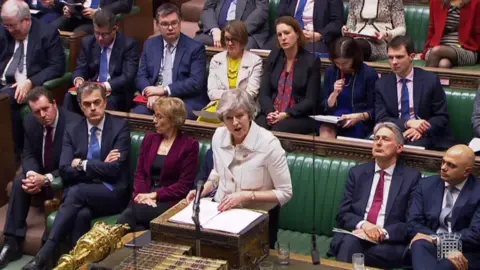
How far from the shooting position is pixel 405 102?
5.26m

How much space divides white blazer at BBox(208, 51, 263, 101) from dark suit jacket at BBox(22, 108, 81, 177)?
34.8 inches

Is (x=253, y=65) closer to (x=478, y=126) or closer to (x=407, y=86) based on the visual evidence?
(x=407, y=86)

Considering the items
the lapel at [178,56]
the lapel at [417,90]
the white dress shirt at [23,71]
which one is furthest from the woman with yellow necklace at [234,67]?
the white dress shirt at [23,71]

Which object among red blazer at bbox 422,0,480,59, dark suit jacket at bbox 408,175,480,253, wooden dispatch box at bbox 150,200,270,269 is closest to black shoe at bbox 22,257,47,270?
wooden dispatch box at bbox 150,200,270,269

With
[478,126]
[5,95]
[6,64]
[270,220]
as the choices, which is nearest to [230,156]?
[270,220]

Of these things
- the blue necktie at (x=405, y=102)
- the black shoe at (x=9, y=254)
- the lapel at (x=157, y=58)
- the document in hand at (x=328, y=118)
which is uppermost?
the lapel at (x=157, y=58)

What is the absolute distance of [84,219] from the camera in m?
5.07

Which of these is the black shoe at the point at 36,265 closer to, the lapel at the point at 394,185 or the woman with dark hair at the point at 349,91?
the woman with dark hair at the point at 349,91

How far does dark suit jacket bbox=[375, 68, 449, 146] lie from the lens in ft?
17.0

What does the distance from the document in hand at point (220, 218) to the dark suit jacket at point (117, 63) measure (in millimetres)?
2179

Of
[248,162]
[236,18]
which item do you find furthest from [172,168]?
[236,18]

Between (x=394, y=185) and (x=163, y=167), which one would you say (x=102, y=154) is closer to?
(x=163, y=167)

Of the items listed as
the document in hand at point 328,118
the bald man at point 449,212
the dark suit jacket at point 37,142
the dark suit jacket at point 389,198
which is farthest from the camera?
the dark suit jacket at point 37,142

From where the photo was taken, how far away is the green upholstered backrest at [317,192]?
16.0ft
